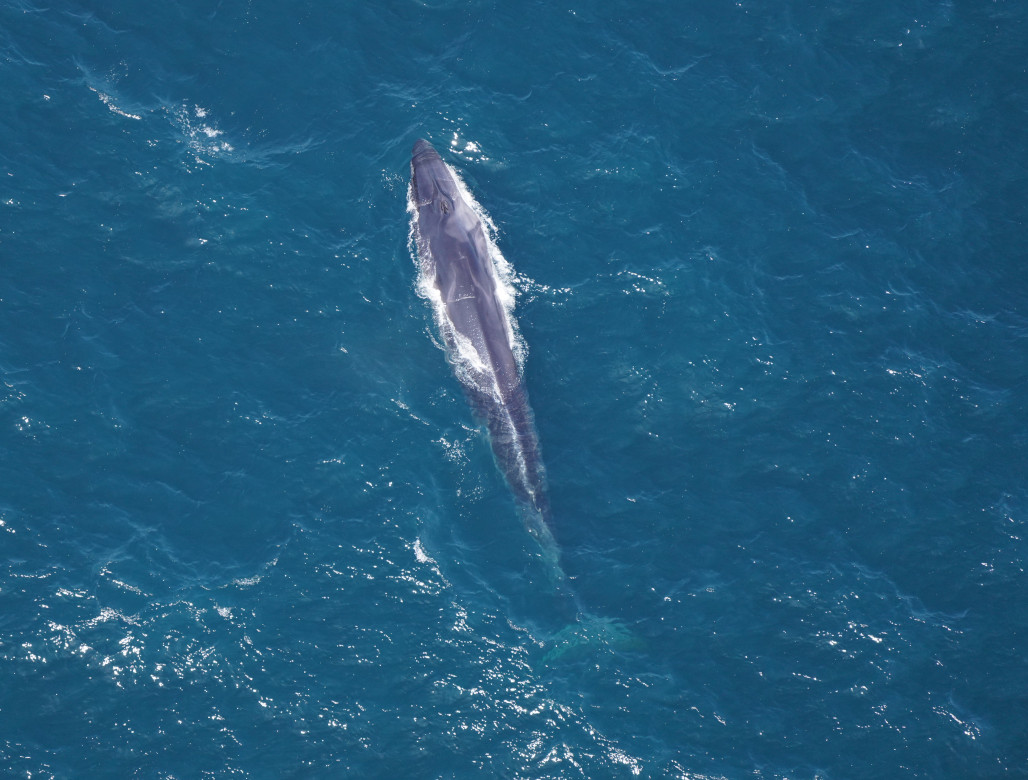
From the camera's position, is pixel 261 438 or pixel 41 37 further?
pixel 41 37

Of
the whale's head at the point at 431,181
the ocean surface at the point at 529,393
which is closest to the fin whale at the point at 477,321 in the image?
the whale's head at the point at 431,181

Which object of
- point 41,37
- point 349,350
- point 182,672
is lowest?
point 182,672

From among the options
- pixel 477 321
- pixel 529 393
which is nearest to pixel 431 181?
pixel 477 321

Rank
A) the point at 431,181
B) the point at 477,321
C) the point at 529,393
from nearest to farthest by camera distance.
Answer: the point at 529,393 < the point at 477,321 < the point at 431,181

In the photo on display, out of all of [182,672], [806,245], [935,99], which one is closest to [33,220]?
[182,672]

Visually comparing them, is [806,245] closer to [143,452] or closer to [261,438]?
[261,438]

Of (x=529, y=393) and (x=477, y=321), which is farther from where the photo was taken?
(x=477, y=321)

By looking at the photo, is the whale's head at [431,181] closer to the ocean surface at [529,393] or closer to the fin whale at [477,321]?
the fin whale at [477,321]

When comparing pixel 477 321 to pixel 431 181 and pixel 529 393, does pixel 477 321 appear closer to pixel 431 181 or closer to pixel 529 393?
pixel 529 393
